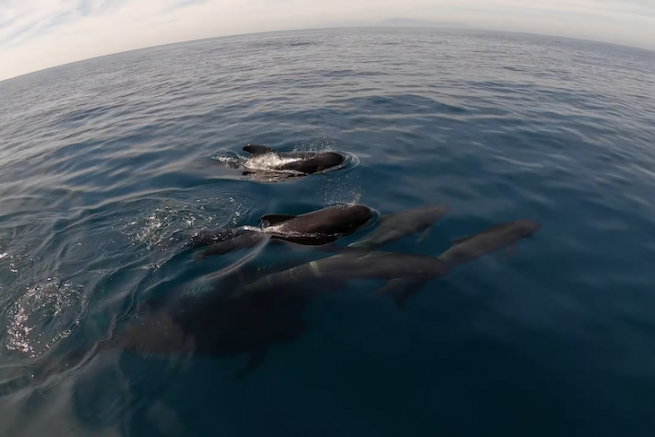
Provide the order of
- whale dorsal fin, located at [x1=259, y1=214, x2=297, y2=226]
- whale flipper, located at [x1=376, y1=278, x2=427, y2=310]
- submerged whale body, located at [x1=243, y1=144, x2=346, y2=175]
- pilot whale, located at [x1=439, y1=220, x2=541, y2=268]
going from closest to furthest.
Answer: whale flipper, located at [x1=376, y1=278, x2=427, y2=310] → pilot whale, located at [x1=439, y1=220, x2=541, y2=268] → whale dorsal fin, located at [x1=259, y1=214, x2=297, y2=226] → submerged whale body, located at [x1=243, y1=144, x2=346, y2=175]

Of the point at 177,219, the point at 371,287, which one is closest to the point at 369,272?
the point at 371,287

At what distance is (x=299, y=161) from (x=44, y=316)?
879 cm

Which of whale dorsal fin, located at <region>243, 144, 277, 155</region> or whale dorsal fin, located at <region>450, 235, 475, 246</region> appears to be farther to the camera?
whale dorsal fin, located at <region>243, 144, 277, 155</region>

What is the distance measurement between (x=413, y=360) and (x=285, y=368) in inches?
88.5

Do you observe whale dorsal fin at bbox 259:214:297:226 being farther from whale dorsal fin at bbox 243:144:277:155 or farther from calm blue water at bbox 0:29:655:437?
whale dorsal fin at bbox 243:144:277:155

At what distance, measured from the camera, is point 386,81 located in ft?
96.9

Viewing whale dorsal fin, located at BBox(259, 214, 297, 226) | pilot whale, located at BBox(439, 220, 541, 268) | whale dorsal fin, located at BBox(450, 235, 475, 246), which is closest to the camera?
Answer: pilot whale, located at BBox(439, 220, 541, 268)

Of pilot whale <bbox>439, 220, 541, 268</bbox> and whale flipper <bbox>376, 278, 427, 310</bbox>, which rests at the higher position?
pilot whale <bbox>439, 220, 541, 268</bbox>

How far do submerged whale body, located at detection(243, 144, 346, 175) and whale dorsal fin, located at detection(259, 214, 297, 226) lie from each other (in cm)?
340

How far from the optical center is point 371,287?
8133 mm

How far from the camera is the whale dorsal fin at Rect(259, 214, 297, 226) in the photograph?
398 inches

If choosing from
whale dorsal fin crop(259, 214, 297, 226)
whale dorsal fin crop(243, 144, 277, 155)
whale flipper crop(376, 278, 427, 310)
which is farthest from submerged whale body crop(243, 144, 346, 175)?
whale flipper crop(376, 278, 427, 310)

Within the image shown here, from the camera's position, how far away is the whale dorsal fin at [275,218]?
33.1 ft

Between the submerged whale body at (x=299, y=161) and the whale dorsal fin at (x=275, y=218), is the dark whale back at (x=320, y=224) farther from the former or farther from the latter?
the submerged whale body at (x=299, y=161)
